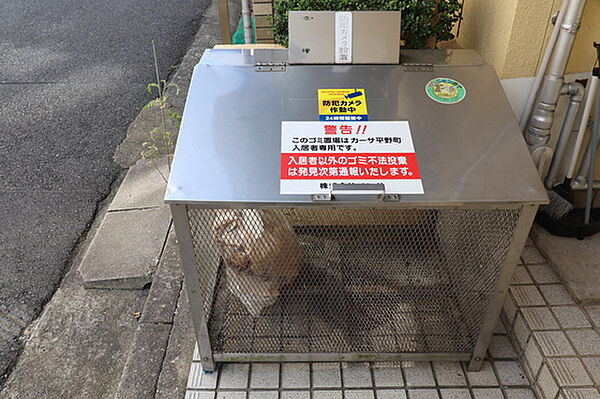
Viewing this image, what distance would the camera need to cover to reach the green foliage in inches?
113

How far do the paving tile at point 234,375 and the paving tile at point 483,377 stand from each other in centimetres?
115

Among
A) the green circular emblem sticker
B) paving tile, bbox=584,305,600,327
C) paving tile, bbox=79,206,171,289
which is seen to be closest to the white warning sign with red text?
the green circular emblem sticker

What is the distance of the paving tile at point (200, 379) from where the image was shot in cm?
254

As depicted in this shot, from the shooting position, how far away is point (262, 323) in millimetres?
2744

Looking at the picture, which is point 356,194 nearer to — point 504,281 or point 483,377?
point 504,281

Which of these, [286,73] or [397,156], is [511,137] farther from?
[286,73]

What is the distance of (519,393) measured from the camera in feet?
8.20

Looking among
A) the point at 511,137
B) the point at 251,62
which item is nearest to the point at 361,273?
the point at 511,137

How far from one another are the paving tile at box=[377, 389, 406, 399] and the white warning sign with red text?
3.67 feet

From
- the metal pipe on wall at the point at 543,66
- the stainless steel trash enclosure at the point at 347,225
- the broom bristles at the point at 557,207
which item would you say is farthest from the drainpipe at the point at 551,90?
the stainless steel trash enclosure at the point at 347,225

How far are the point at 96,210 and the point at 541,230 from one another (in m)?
3.38

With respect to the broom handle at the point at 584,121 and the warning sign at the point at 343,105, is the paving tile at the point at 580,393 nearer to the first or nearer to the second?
the broom handle at the point at 584,121

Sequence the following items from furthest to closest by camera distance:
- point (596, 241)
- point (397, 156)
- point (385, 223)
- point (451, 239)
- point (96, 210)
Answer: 1. point (96, 210)
2. point (596, 241)
3. point (451, 239)
4. point (385, 223)
5. point (397, 156)

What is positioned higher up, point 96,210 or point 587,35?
point 587,35
